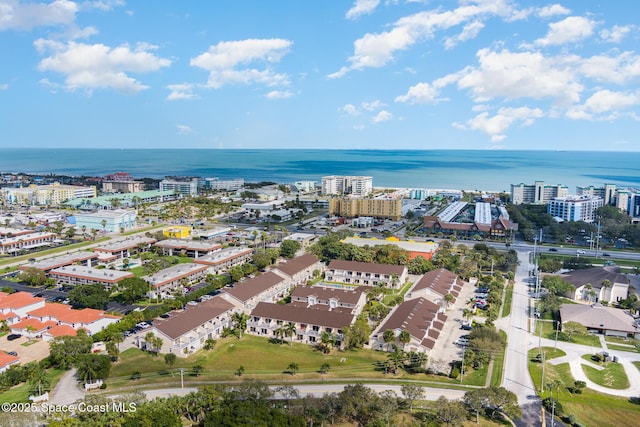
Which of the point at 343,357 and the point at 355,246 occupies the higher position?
the point at 355,246

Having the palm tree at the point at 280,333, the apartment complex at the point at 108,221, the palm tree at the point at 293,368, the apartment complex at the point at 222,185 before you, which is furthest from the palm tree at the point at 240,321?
the apartment complex at the point at 222,185

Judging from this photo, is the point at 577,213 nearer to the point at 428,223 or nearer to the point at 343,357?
the point at 428,223

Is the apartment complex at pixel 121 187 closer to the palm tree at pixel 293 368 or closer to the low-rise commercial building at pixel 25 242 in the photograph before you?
the low-rise commercial building at pixel 25 242

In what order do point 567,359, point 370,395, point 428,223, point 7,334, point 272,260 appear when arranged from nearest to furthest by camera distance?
point 370,395, point 567,359, point 7,334, point 272,260, point 428,223

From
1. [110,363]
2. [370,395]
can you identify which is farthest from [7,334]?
[370,395]

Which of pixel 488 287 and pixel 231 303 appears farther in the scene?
pixel 488 287

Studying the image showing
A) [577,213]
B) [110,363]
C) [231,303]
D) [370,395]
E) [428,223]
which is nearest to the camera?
[370,395]

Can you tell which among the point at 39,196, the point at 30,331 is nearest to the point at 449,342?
the point at 30,331

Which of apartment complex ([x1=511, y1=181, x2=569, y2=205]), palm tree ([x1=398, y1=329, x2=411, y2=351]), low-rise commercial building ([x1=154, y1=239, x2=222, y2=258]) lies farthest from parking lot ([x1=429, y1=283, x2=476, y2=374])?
apartment complex ([x1=511, y1=181, x2=569, y2=205])
